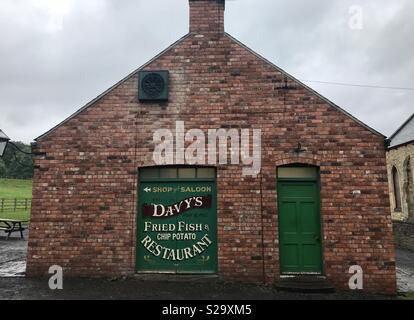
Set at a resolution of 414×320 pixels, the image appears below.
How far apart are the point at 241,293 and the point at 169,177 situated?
3.12 metres

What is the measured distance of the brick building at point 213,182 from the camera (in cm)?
737

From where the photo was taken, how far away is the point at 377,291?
23.0 feet

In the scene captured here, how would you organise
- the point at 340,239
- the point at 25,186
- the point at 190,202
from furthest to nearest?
the point at 25,186 → the point at 190,202 → the point at 340,239

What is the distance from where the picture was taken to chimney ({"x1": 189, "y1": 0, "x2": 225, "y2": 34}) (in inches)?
328

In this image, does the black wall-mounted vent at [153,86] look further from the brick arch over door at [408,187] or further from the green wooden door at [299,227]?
the brick arch over door at [408,187]

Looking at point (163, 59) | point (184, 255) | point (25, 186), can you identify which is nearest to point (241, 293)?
point (184, 255)

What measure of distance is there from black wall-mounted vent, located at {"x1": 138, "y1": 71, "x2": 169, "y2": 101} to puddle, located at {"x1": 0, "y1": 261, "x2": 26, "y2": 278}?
5.24 metres

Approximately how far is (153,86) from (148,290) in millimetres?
4766

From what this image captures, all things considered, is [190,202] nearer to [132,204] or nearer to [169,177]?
[169,177]

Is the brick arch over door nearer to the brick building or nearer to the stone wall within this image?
the stone wall

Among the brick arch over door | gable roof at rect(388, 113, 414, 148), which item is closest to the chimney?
gable roof at rect(388, 113, 414, 148)

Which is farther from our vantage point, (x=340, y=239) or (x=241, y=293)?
(x=340, y=239)

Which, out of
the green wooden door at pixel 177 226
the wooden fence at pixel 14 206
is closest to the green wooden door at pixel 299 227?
the green wooden door at pixel 177 226

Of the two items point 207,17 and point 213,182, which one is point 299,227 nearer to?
point 213,182
